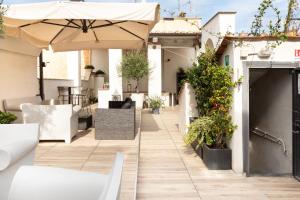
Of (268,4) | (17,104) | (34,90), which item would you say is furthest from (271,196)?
(34,90)

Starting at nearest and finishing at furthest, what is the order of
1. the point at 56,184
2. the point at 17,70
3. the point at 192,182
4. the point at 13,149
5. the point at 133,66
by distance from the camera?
the point at 56,184, the point at 13,149, the point at 192,182, the point at 17,70, the point at 133,66

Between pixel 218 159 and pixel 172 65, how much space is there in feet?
47.5

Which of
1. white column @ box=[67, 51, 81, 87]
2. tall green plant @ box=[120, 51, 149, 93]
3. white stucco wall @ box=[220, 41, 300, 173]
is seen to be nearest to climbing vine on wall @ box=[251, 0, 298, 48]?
white stucco wall @ box=[220, 41, 300, 173]

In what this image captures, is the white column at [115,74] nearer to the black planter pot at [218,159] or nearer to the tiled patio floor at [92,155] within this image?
the tiled patio floor at [92,155]

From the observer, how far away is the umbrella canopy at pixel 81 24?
6.30 metres

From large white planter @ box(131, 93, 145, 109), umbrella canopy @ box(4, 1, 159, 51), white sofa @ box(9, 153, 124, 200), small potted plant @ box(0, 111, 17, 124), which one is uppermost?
umbrella canopy @ box(4, 1, 159, 51)

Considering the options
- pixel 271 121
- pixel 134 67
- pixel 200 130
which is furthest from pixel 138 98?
pixel 200 130

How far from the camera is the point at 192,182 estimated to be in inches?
211

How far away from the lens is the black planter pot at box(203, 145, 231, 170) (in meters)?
6.09

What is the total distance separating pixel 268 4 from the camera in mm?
6148

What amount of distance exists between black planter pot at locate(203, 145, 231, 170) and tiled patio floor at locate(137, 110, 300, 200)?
0.14m

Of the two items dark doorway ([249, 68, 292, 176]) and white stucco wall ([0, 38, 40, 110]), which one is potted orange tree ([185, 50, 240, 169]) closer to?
dark doorway ([249, 68, 292, 176])

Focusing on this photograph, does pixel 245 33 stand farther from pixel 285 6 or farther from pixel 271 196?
pixel 271 196

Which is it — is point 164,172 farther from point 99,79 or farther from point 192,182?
point 99,79
